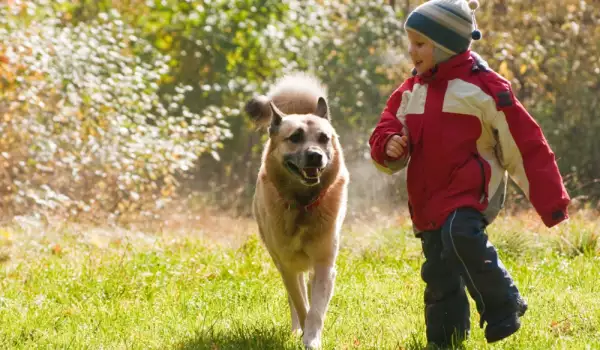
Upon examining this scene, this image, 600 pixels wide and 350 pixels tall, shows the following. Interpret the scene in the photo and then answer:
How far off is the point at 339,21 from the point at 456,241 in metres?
11.7

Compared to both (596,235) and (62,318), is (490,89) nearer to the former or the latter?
(62,318)

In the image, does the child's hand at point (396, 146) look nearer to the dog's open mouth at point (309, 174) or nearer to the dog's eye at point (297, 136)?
the dog's open mouth at point (309, 174)

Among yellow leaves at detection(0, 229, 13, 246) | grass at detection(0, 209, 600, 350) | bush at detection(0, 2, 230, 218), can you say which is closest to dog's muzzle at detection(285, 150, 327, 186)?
grass at detection(0, 209, 600, 350)

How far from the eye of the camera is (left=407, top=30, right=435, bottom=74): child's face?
424 cm

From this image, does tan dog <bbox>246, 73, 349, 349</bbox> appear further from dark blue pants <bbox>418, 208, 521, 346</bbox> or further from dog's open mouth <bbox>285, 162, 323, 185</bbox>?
dark blue pants <bbox>418, 208, 521, 346</bbox>

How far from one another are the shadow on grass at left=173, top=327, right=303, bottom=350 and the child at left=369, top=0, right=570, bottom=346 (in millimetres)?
891

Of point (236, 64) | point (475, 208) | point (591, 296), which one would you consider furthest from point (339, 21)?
point (475, 208)

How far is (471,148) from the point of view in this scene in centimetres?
414

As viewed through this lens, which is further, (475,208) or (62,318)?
(62,318)

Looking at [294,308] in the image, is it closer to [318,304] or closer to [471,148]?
[318,304]

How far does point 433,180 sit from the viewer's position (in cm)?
421

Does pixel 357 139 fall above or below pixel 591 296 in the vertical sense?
below

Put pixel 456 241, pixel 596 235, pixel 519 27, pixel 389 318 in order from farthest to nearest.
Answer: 1. pixel 519 27
2. pixel 596 235
3. pixel 389 318
4. pixel 456 241

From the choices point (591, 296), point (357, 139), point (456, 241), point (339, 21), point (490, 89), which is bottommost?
point (357, 139)
